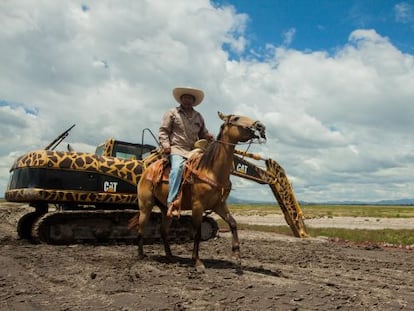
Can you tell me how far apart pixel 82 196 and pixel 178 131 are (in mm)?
4736

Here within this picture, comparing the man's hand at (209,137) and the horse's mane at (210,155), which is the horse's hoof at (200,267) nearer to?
the horse's mane at (210,155)

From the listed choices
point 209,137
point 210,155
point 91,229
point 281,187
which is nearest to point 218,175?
point 210,155

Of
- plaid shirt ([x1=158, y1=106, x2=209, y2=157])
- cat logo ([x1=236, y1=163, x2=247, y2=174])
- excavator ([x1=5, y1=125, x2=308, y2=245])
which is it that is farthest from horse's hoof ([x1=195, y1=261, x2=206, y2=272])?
cat logo ([x1=236, y1=163, x2=247, y2=174])

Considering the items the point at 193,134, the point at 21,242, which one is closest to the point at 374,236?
the point at 193,134

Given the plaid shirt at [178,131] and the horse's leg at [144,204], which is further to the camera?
the horse's leg at [144,204]

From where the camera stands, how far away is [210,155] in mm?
8477

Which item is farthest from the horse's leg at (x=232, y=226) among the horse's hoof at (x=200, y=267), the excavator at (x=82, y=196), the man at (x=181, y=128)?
the excavator at (x=82, y=196)

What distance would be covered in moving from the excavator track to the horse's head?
5.85 metres

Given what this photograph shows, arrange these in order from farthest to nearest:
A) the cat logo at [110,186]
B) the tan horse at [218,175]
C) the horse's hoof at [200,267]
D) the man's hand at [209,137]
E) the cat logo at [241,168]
A: the cat logo at [241,168] → the cat logo at [110,186] → the man's hand at [209,137] → the tan horse at [218,175] → the horse's hoof at [200,267]

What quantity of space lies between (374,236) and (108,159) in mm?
12147

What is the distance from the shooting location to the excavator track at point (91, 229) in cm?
1234

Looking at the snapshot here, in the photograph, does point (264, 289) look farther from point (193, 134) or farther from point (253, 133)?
point (193, 134)

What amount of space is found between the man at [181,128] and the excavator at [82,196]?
2369 millimetres

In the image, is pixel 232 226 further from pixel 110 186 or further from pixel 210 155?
pixel 110 186
